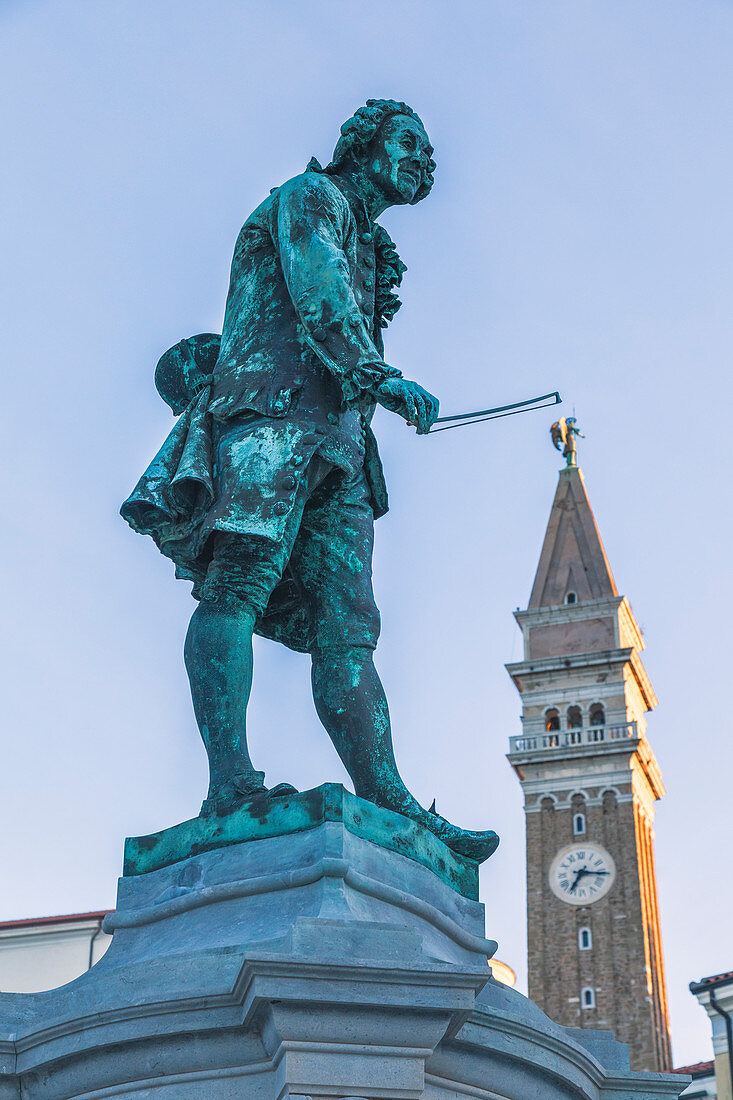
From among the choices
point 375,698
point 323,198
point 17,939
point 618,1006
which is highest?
point 618,1006

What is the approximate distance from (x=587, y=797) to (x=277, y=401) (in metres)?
51.3

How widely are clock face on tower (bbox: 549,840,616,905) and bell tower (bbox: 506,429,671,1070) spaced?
0.03m

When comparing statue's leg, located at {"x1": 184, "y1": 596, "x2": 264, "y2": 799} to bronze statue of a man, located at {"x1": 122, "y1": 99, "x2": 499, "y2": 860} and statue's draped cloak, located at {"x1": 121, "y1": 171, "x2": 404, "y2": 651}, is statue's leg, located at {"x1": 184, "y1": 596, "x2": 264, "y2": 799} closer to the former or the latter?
bronze statue of a man, located at {"x1": 122, "y1": 99, "x2": 499, "y2": 860}

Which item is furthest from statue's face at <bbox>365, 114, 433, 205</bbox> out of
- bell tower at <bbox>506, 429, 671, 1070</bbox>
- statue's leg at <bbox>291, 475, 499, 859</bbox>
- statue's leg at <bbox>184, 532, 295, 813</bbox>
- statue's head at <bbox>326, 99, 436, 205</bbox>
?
bell tower at <bbox>506, 429, 671, 1070</bbox>

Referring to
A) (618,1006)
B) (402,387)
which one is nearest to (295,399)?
(402,387)

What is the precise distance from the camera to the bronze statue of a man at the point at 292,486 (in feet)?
11.5

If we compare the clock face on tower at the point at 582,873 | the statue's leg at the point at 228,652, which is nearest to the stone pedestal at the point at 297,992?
the statue's leg at the point at 228,652

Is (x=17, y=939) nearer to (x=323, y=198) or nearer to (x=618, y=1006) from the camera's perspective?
(x=323, y=198)

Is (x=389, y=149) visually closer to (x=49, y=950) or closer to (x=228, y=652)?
(x=228, y=652)

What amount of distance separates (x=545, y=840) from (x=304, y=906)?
2028 inches

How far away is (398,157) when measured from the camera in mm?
4066

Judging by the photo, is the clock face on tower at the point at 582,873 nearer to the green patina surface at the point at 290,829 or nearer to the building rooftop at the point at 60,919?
the building rooftop at the point at 60,919

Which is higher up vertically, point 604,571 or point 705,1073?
point 604,571

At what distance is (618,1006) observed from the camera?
1937 inches
